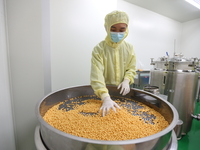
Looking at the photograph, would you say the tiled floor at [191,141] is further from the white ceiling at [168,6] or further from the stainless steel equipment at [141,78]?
the white ceiling at [168,6]

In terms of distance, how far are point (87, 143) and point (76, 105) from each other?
1.80ft

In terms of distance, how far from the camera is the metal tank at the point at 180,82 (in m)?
1.33

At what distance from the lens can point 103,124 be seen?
24.2 inches

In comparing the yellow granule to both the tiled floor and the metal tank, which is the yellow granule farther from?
the tiled floor

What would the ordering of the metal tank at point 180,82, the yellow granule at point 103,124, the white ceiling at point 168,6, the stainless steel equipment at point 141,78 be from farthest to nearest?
the white ceiling at point 168,6 → the stainless steel equipment at point 141,78 → the metal tank at point 180,82 → the yellow granule at point 103,124

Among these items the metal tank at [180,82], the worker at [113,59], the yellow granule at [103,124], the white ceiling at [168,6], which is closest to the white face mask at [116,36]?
the worker at [113,59]

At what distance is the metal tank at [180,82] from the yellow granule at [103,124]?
0.80m

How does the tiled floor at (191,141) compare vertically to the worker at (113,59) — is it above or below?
below

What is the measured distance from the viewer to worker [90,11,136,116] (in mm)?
831

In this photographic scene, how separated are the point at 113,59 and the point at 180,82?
3.23 ft

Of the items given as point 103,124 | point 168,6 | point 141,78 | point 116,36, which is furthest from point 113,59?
point 168,6

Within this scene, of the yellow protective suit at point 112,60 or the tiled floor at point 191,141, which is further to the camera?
the tiled floor at point 191,141

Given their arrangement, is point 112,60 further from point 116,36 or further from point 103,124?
point 103,124

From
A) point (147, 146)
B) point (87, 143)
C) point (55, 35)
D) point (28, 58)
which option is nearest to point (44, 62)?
point (28, 58)
